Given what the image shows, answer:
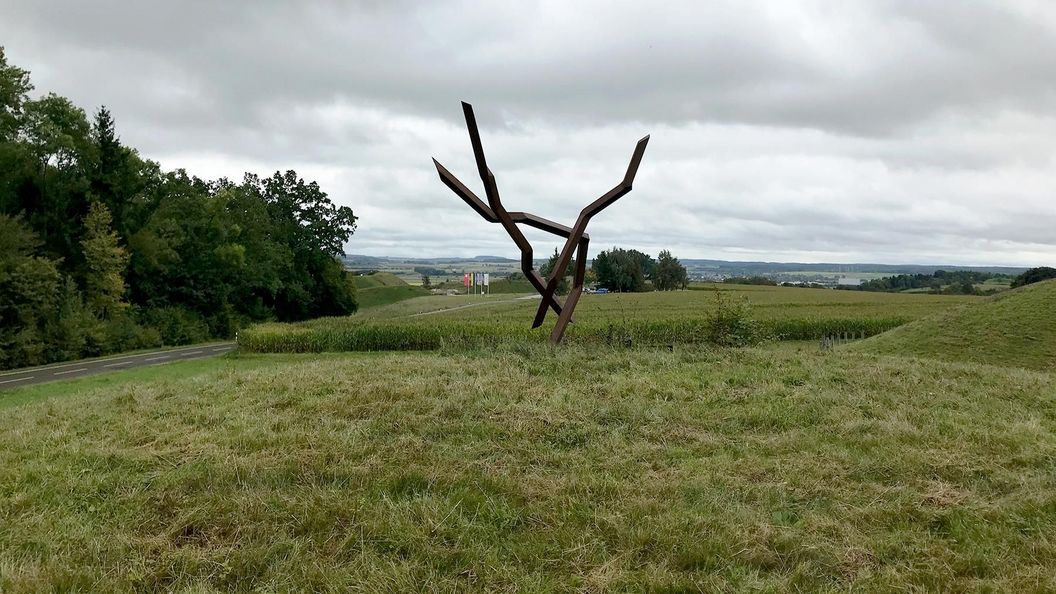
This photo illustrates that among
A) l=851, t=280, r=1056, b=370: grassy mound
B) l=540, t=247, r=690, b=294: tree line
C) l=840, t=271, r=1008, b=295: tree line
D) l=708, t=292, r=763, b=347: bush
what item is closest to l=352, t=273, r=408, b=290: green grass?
l=540, t=247, r=690, b=294: tree line

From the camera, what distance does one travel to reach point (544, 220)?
11.6m

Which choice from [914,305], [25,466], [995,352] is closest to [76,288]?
[25,466]

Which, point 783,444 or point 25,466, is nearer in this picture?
point 25,466

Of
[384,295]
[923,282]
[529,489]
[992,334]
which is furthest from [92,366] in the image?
[923,282]

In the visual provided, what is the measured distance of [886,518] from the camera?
3977 millimetres

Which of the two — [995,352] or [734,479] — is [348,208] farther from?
[734,479]

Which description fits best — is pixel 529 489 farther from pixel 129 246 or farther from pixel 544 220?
pixel 129 246

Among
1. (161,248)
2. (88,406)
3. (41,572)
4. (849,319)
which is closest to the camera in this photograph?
(41,572)

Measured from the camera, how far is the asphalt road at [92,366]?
19.6m

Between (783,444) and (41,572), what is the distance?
551cm

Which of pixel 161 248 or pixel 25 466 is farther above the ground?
pixel 161 248

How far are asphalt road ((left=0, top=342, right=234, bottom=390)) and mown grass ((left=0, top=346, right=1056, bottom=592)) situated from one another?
50.8 ft

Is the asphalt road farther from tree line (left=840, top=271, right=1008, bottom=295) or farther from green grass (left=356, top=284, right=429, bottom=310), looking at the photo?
tree line (left=840, top=271, right=1008, bottom=295)

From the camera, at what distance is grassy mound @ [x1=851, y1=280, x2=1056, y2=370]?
49.8ft
